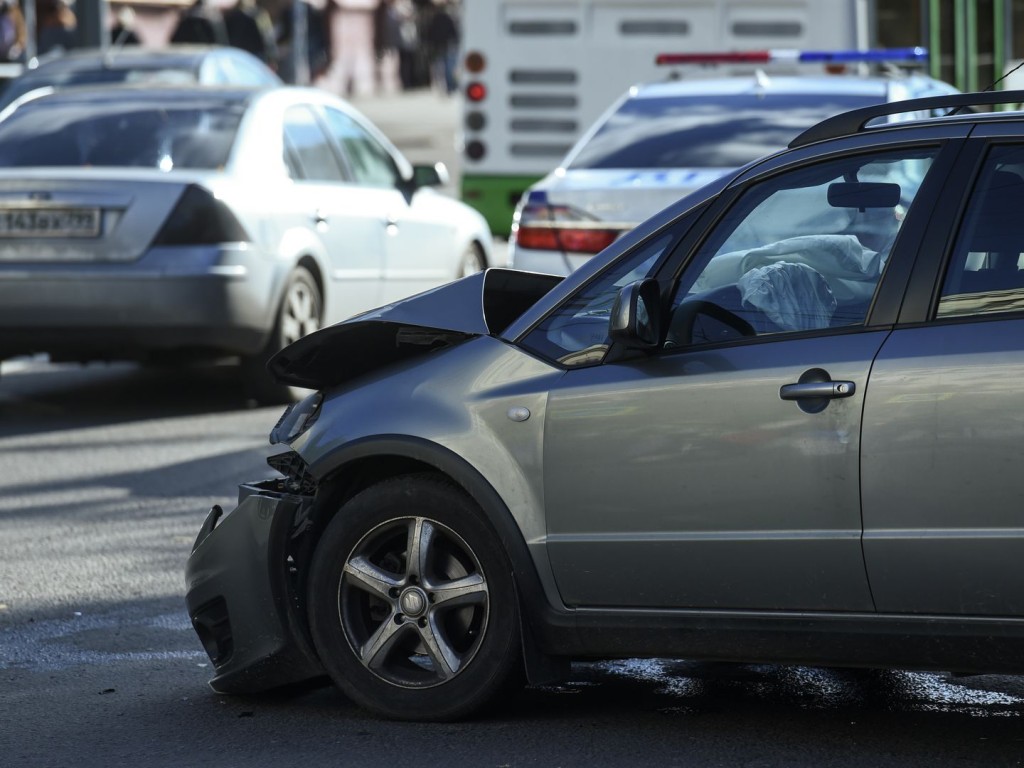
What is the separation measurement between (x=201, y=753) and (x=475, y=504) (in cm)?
91

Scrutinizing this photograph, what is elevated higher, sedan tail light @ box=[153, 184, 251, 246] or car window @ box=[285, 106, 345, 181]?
car window @ box=[285, 106, 345, 181]

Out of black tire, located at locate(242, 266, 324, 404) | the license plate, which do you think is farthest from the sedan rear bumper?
black tire, located at locate(242, 266, 324, 404)

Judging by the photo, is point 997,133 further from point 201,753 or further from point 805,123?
point 805,123

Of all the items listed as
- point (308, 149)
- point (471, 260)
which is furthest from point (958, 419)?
point (471, 260)

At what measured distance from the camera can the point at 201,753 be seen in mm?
4832

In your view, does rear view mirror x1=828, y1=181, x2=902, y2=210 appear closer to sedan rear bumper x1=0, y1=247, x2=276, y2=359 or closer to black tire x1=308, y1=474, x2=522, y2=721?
black tire x1=308, y1=474, x2=522, y2=721

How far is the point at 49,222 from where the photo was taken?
9984 millimetres

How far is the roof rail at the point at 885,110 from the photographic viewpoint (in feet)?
15.5

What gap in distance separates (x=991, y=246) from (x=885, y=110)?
19.2 inches

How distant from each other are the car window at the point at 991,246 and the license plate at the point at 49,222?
630cm

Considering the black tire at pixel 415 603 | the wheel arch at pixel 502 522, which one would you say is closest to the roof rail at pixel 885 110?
the wheel arch at pixel 502 522

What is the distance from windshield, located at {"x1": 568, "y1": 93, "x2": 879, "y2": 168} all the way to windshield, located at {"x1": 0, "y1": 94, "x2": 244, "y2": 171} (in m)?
2.22

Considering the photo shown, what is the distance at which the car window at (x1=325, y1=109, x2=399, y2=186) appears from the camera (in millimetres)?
11586

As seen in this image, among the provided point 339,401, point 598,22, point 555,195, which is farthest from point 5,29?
point 339,401
